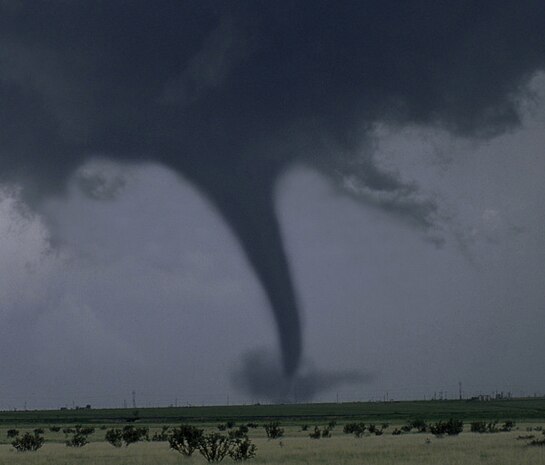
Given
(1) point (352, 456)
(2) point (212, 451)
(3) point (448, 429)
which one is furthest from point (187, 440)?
(3) point (448, 429)

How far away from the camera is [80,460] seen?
138 feet

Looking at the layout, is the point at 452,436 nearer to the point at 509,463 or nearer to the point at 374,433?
the point at 374,433

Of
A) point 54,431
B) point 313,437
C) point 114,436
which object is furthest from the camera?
point 54,431

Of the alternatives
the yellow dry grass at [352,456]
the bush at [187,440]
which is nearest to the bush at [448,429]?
the yellow dry grass at [352,456]

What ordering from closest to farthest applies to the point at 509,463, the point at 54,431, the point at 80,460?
the point at 509,463
the point at 80,460
the point at 54,431

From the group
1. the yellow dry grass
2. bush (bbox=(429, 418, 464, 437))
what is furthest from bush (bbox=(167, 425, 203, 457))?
bush (bbox=(429, 418, 464, 437))

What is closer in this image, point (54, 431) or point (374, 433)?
point (374, 433)

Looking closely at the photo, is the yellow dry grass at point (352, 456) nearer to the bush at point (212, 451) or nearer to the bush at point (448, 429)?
the bush at point (212, 451)

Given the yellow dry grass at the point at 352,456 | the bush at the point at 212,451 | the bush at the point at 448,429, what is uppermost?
the bush at the point at 212,451

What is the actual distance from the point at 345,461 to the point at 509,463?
24.8ft

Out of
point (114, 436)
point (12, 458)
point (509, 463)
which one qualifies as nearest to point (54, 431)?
point (114, 436)

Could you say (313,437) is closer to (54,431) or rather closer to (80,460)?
(80,460)

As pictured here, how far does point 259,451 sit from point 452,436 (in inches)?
835

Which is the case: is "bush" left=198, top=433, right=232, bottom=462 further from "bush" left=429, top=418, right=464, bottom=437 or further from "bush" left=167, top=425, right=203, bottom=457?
"bush" left=429, top=418, right=464, bottom=437
